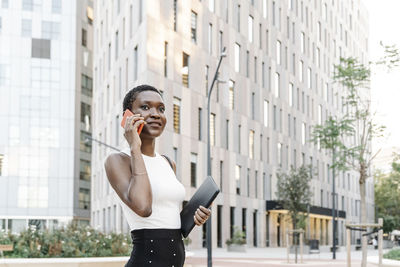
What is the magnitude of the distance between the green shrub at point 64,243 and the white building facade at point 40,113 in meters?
48.6

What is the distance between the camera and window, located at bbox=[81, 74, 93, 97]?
69812mm

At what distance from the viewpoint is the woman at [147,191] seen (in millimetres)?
2863

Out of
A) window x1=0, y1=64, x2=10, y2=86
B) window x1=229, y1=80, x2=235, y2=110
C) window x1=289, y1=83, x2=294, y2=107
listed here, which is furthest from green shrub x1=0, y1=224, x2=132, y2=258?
window x1=0, y1=64, x2=10, y2=86

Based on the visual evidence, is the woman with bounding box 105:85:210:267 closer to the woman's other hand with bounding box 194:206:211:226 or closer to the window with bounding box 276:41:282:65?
the woman's other hand with bounding box 194:206:211:226

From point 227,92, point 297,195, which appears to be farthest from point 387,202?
point 297,195

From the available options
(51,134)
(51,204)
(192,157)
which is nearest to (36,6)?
(51,134)

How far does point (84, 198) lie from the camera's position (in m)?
69.3

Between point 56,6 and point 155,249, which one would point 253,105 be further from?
point 155,249

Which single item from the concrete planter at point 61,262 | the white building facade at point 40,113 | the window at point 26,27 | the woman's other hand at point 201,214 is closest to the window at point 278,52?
the white building facade at point 40,113

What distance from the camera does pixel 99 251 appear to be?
15.5 meters

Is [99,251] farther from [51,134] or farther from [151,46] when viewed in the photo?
[51,134]

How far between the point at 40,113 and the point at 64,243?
52.2 meters

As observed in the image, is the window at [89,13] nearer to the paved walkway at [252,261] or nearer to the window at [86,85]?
the window at [86,85]

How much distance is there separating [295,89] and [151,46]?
27.2 m
